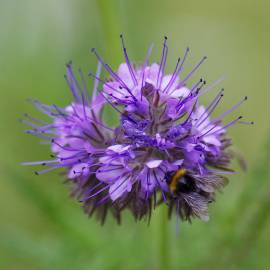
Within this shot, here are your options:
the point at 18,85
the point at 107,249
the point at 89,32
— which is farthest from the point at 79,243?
the point at 89,32

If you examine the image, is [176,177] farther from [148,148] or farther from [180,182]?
[148,148]

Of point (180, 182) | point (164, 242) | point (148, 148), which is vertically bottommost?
point (164, 242)

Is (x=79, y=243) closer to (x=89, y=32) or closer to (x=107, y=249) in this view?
(x=107, y=249)

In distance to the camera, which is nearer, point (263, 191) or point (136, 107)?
point (136, 107)

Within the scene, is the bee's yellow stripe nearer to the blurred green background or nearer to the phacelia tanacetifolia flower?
the phacelia tanacetifolia flower

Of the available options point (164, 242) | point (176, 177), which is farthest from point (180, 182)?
point (164, 242)

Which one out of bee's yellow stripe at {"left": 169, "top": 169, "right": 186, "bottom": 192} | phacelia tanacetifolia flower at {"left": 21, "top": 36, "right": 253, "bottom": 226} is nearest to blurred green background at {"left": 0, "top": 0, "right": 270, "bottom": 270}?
phacelia tanacetifolia flower at {"left": 21, "top": 36, "right": 253, "bottom": 226}
